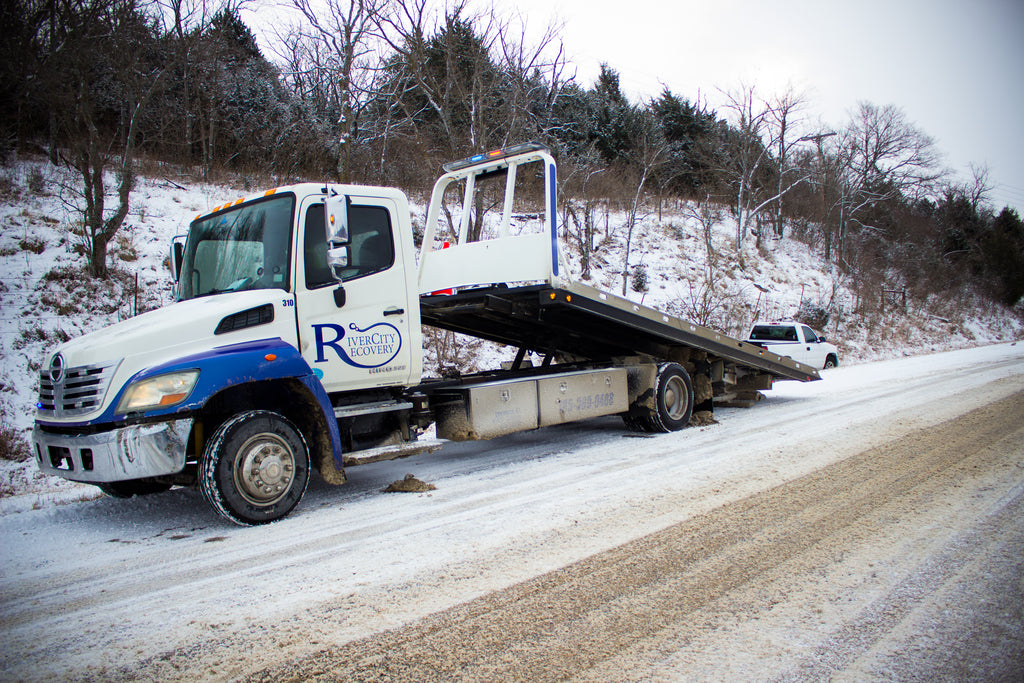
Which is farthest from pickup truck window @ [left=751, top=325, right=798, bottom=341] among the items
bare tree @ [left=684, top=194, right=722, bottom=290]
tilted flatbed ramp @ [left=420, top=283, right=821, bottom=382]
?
tilted flatbed ramp @ [left=420, top=283, right=821, bottom=382]

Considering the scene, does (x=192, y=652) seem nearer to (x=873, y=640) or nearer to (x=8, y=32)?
(x=873, y=640)

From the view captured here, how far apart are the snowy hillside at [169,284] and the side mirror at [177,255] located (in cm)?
231

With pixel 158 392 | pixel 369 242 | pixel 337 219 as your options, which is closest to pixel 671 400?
pixel 369 242

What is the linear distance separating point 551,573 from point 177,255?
4.60 metres

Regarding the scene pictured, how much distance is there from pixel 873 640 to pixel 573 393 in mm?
4788

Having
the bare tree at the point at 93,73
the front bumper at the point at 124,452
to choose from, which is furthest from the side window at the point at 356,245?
the bare tree at the point at 93,73

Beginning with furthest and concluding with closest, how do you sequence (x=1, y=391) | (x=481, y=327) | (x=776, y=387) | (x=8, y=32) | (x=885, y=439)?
(x=776, y=387) → (x=8, y=32) → (x=1, y=391) → (x=481, y=327) → (x=885, y=439)

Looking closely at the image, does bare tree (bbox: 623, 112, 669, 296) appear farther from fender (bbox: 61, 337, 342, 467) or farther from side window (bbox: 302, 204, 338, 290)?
fender (bbox: 61, 337, 342, 467)

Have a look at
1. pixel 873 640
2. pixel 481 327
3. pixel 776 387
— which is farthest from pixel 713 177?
pixel 873 640

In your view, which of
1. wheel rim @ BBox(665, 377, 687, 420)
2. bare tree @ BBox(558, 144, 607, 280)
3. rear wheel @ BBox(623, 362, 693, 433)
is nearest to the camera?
rear wheel @ BBox(623, 362, 693, 433)

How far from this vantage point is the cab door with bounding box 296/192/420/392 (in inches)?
206

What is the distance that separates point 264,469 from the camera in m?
4.80

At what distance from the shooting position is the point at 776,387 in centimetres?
1378

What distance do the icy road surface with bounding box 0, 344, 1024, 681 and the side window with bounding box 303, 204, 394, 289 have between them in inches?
78.9
